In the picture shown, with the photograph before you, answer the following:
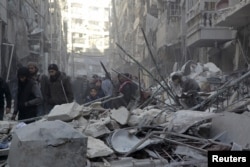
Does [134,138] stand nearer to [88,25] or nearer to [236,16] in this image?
[236,16]

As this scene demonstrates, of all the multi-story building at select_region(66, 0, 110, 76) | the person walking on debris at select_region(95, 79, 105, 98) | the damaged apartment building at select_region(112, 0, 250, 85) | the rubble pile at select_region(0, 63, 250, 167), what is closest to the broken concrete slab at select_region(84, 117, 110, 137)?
the rubble pile at select_region(0, 63, 250, 167)

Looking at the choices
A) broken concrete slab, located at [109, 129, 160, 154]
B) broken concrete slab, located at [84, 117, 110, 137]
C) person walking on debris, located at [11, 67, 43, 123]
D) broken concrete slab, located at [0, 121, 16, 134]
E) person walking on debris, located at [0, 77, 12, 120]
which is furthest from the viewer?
person walking on debris, located at [0, 77, 12, 120]

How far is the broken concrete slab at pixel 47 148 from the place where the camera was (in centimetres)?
369

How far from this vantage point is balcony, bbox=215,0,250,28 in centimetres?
1265

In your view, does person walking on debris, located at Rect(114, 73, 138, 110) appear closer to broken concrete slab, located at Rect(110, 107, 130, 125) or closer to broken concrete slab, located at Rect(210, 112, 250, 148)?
broken concrete slab, located at Rect(110, 107, 130, 125)

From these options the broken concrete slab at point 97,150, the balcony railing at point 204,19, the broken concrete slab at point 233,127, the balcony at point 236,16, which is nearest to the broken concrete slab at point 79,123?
the broken concrete slab at point 97,150

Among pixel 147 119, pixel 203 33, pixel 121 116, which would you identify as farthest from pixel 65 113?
pixel 203 33

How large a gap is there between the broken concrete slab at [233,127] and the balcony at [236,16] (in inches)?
313

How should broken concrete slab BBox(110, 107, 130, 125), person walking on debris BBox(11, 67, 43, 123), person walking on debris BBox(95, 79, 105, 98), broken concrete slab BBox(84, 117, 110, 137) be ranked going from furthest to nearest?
person walking on debris BBox(95, 79, 105, 98) < person walking on debris BBox(11, 67, 43, 123) < broken concrete slab BBox(110, 107, 130, 125) < broken concrete slab BBox(84, 117, 110, 137)

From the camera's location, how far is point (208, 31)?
1730cm

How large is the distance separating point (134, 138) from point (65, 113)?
1103 mm

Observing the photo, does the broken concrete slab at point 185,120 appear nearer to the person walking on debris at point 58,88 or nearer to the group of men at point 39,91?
the group of men at point 39,91

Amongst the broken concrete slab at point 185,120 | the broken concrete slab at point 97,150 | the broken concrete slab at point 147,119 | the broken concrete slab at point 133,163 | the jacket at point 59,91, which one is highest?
the jacket at point 59,91

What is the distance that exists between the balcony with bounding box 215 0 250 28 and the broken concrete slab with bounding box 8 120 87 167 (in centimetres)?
948
